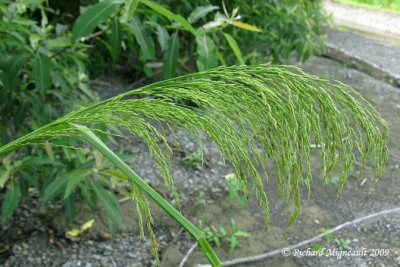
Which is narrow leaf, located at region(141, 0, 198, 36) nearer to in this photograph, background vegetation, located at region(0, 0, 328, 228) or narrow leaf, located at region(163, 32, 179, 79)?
background vegetation, located at region(0, 0, 328, 228)

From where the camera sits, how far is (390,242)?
8.93 ft

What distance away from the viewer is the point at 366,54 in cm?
646

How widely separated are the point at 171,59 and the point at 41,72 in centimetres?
51

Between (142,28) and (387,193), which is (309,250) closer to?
(387,193)

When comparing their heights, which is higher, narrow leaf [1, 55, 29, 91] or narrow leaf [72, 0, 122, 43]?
narrow leaf [72, 0, 122, 43]

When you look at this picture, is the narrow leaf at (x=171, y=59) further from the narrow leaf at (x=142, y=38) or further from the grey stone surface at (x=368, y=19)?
the grey stone surface at (x=368, y=19)

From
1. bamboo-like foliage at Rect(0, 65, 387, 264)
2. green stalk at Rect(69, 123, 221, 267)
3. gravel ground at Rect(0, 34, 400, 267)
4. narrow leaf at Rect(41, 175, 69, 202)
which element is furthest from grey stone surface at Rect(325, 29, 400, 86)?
green stalk at Rect(69, 123, 221, 267)

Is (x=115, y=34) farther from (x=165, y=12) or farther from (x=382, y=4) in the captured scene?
(x=382, y=4)

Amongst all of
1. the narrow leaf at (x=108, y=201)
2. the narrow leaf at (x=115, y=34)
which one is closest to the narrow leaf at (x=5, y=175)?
the narrow leaf at (x=108, y=201)

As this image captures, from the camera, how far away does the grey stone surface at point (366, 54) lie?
5547mm

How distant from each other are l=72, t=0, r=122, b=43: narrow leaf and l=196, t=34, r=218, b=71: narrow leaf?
1.14 ft

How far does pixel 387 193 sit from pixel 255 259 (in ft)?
3.99

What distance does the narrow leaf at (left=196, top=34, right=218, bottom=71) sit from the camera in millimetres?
1812

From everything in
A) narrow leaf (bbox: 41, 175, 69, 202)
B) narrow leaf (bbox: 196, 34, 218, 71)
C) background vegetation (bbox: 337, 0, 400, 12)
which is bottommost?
background vegetation (bbox: 337, 0, 400, 12)
